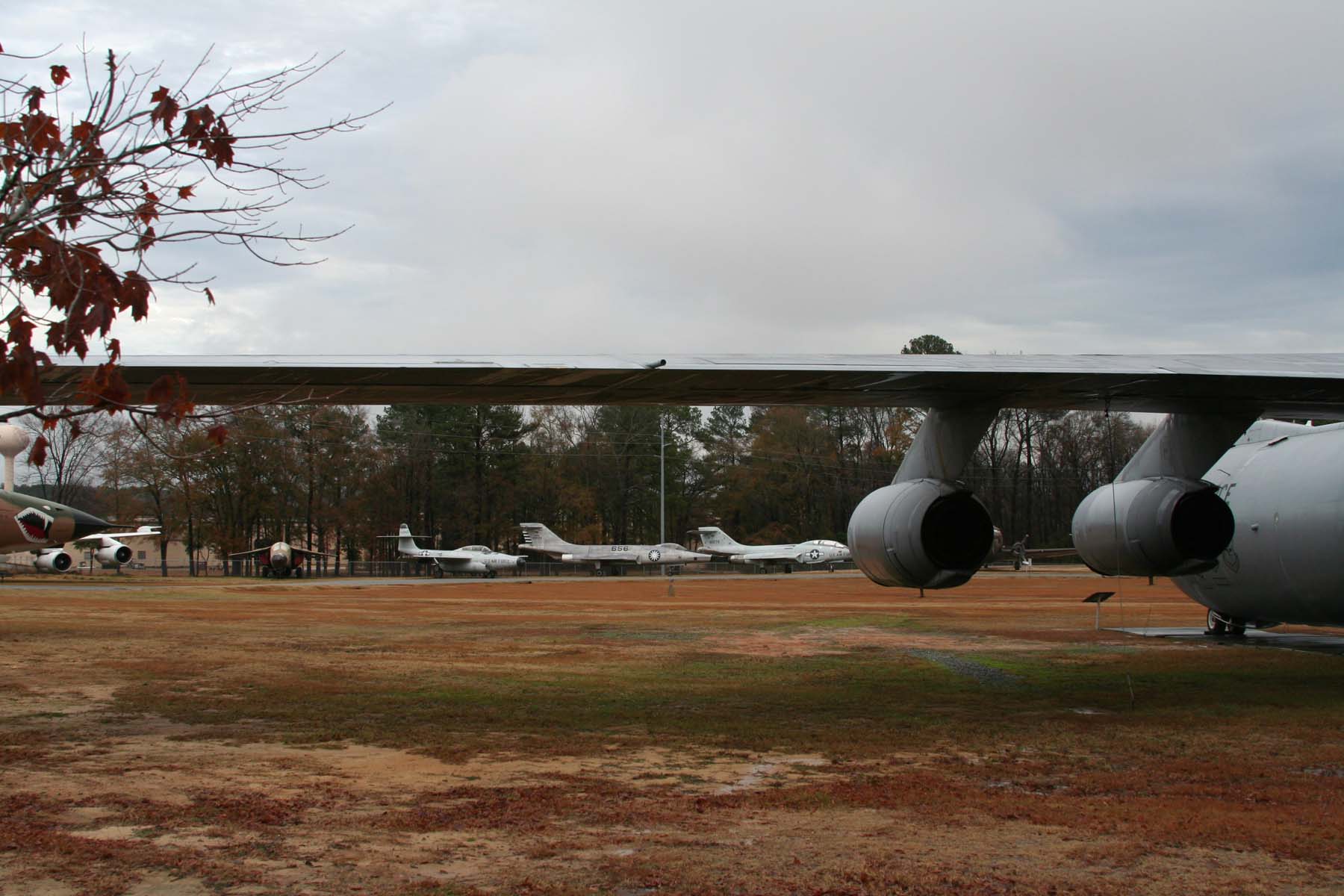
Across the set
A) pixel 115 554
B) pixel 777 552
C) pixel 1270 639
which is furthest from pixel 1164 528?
pixel 777 552

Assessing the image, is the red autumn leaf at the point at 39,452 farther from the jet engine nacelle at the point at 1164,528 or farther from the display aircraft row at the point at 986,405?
the jet engine nacelle at the point at 1164,528

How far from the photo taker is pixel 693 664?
51.6ft

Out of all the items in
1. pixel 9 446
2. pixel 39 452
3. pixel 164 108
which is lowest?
pixel 39 452

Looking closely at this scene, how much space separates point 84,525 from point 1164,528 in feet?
76.5


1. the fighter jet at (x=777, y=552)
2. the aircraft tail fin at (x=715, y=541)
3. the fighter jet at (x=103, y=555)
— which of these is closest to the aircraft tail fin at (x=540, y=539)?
the aircraft tail fin at (x=715, y=541)

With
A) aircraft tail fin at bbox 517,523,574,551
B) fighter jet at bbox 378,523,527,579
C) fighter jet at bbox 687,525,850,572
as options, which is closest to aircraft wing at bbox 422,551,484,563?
fighter jet at bbox 378,523,527,579

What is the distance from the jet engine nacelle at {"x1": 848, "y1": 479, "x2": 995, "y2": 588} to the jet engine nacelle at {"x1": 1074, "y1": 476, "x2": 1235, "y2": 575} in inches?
63.8

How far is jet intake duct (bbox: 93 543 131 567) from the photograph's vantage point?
48688 millimetres

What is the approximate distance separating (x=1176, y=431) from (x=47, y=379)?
1091 cm

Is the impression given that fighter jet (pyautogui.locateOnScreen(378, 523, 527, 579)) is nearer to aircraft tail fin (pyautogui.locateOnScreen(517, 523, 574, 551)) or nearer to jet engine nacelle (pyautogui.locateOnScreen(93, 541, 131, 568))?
aircraft tail fin (pyautogui.locateOnScreen(517, 523, 574, 551))

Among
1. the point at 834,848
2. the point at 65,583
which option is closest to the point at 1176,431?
the point at 834,848

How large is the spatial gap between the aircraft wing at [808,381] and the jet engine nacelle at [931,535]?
98 cm

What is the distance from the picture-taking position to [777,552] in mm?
69562

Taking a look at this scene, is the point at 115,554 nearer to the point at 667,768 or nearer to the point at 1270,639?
the point at 1270,639
